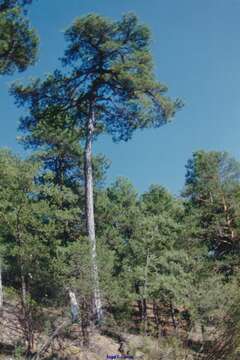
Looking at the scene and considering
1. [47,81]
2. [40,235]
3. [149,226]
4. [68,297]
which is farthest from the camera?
[149,226]

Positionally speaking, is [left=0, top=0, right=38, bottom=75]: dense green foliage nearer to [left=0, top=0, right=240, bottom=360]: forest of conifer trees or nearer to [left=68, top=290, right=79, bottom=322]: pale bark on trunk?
[left=0, top=0, right=240, bottom=360]: forest of conifer trees

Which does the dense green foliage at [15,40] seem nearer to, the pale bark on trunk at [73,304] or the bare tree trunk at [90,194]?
the bare tree trunk at [90,194]

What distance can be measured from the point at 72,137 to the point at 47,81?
3.35 meters

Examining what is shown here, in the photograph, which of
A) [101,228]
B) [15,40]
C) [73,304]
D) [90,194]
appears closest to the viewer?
[73,304]

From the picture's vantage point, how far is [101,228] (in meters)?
18.8

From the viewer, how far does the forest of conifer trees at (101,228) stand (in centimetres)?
682

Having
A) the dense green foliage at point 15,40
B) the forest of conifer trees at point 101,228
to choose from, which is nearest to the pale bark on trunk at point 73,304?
the forest of conifer trees at point 101,228

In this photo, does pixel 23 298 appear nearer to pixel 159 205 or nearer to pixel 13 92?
pixel 13 92

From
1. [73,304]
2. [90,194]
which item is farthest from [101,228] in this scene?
[73,304]

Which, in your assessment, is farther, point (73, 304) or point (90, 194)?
point (90, 194)

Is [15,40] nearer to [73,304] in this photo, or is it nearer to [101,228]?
[73,304]

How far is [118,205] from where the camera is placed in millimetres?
19641

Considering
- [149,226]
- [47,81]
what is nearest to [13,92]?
[47,81]

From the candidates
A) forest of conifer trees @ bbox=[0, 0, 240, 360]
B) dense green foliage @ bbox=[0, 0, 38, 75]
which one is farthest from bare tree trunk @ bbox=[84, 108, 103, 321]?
dense green foliage @ bbox=[0, 0, 38, 75]
